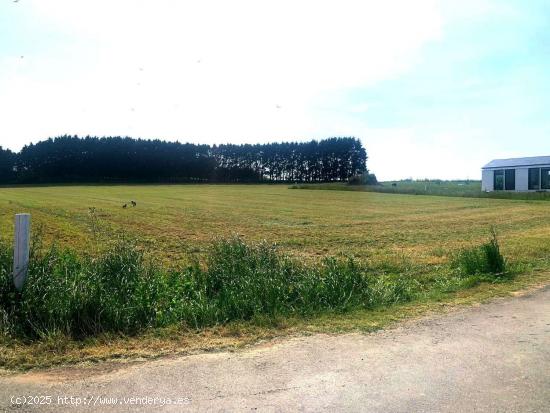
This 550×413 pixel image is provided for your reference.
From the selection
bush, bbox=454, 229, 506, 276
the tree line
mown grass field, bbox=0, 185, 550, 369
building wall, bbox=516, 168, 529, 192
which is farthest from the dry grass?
the tree line

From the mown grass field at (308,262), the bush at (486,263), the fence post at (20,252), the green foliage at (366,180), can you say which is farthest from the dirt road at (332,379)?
the green foliage at (366,180)

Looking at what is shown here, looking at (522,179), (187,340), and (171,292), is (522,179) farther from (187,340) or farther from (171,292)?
(187,340)

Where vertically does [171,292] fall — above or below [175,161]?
below

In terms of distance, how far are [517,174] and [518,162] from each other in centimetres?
164

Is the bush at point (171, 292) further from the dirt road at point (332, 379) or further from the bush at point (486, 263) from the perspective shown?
the bush at point (486, 263)

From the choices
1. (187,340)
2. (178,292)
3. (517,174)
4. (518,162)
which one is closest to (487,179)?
(518,162)

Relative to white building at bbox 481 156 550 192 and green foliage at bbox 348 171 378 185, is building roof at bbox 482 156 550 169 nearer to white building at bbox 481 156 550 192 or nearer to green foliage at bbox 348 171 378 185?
white building at bbox 481 156 550 192

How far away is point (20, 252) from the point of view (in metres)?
5.57

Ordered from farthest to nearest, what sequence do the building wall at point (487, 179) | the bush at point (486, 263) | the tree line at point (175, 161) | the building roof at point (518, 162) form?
1. the tree line at point (175, 161)
2. the building wall at point (487, 179)
3. the building roof at point (518, 162)
4. the bush at point (486, 263)

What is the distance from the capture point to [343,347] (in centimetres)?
468

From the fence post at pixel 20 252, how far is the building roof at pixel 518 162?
152 feet

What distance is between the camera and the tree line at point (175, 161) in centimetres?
10725

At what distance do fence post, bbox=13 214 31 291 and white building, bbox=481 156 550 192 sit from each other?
152ft

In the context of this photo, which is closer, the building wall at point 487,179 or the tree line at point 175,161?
the building wall at point 487,179
